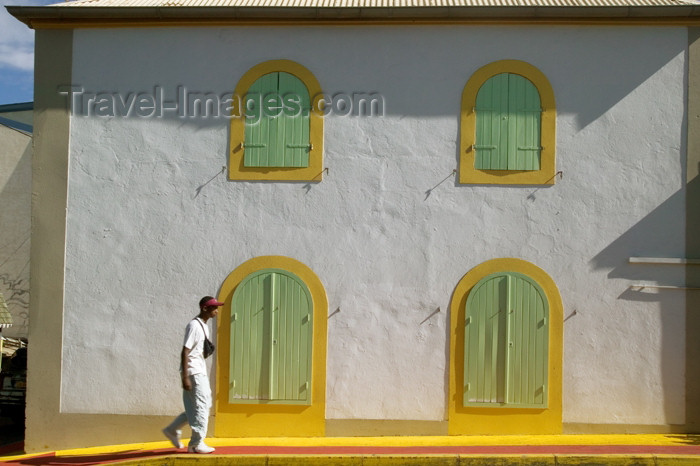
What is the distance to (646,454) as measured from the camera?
805 cm

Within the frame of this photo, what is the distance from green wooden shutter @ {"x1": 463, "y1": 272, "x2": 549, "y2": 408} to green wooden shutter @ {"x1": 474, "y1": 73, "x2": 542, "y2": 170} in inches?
54.6

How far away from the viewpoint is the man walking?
7891mm

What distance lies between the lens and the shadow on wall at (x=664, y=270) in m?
9.30

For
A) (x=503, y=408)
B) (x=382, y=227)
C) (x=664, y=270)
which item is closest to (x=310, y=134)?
(x=382, y=227)

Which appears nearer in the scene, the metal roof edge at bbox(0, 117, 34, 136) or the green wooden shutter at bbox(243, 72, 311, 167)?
the green wooden shutter at bbox(243, 72, 311, 167)

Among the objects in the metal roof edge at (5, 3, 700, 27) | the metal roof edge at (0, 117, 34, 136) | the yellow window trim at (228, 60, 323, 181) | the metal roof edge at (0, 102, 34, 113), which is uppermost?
the metal roof edge at (0, 102, 34, 113)

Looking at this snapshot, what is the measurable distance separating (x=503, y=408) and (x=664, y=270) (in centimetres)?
253

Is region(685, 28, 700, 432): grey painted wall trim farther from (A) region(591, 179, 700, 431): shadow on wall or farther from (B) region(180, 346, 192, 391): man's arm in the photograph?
(B) region(180, 346, 192, 391): man's arm

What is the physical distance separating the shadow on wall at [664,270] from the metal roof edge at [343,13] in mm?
2202

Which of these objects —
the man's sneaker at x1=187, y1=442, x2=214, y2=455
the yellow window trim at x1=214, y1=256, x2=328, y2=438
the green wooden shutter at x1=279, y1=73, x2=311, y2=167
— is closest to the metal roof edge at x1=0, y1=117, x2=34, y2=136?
the green wooden shutter at x1=279, y1=73, x2=311, y2=167

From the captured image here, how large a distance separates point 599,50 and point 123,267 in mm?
6414

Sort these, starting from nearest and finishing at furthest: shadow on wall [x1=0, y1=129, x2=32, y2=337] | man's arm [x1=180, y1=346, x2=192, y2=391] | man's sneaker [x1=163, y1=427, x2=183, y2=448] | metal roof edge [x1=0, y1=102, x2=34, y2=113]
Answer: man's arm [x1=180, y1=346, x2=192, y2=391] → man's sneaker [x1=163, y1=427, x2=183, y2=448] → shadow on wall [x1=0, y1=129, x2=32, y2=337] → metal roof edge [x1=0, y1=102, x2=34, y2=113]

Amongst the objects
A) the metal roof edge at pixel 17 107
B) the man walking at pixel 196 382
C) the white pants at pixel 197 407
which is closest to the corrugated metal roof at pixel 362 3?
the man walking at pixel 196 382

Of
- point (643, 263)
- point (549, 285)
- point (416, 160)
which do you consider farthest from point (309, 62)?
point (643, 263)
